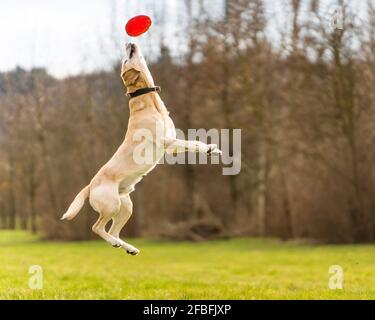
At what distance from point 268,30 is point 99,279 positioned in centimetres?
1247

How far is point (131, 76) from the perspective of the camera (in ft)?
15.0

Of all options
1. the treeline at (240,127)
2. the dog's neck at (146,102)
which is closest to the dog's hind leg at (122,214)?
the dog's neck at (146,102)

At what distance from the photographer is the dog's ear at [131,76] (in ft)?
14.9

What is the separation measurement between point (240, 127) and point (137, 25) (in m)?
20.3

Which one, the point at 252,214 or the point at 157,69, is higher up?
the point at 157,69

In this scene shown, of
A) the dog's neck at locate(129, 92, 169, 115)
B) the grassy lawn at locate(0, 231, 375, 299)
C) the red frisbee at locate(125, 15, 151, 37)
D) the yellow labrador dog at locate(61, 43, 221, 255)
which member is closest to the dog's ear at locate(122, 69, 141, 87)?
the yellow labrador dog at locate(61, 43, 221, 255)

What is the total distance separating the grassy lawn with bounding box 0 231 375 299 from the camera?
8234 mm

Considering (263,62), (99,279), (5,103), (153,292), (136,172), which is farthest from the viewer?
(263,62)

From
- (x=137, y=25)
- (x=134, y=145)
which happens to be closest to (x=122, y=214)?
(x=134, y=145)

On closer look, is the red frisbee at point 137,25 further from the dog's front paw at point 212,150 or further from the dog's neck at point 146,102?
the dog's front paw at point 212,150

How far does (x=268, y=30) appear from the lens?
20984mm

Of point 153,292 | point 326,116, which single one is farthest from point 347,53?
point 153,292

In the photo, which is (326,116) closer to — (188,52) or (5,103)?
(188,52)

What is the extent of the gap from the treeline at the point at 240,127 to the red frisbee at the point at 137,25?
36.7 ft
